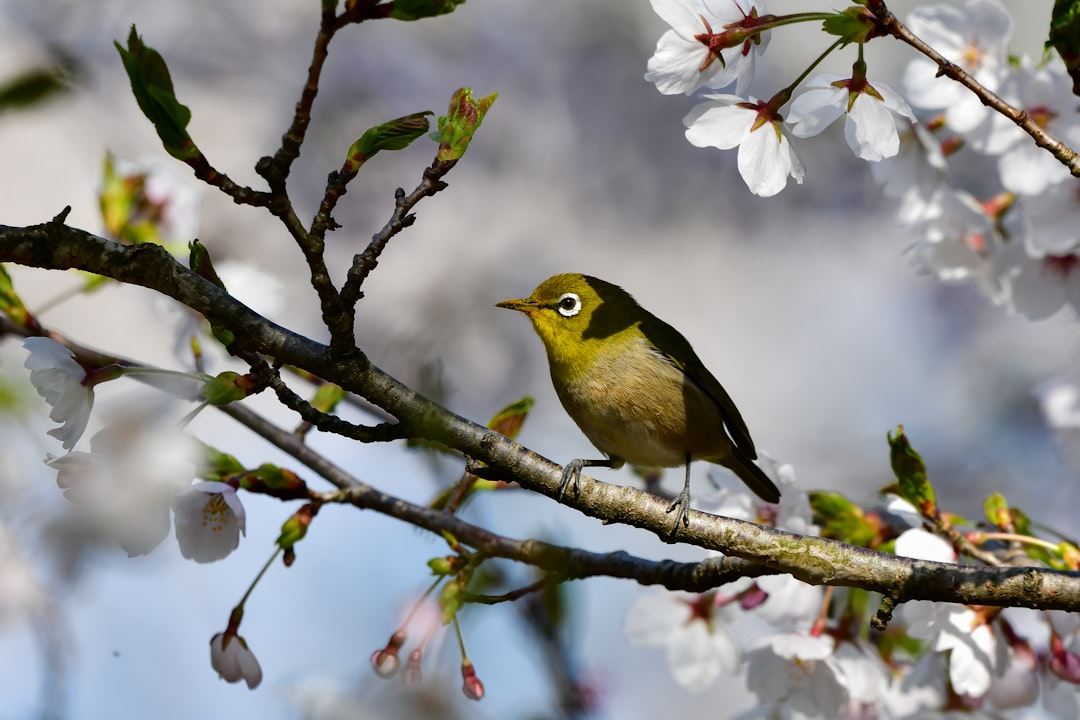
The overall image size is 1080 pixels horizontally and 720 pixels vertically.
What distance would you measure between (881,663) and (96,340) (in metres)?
4.60

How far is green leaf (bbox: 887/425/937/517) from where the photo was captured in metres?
2.08

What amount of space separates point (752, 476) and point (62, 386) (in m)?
1.77

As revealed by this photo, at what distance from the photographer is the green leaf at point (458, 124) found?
1522 millimetres

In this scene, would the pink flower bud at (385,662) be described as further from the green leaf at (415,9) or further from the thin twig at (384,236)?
the green leaf at (415,9)

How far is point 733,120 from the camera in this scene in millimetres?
1757

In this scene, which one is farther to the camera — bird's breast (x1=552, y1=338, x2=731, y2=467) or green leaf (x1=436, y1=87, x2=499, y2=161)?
bird's breast (x1=552, y1=338, x2=731, y2=467)

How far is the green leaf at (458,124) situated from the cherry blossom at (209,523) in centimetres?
89

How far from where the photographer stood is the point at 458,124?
154cm

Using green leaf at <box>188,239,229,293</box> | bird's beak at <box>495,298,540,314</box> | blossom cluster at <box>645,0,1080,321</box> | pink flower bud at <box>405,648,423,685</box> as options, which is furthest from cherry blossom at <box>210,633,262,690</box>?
blossom cluster at <box>645,0,1080,321</box>

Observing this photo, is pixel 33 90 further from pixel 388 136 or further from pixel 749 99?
pixel 749 99

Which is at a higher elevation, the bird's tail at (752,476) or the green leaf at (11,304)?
the green leaf at (11,304)

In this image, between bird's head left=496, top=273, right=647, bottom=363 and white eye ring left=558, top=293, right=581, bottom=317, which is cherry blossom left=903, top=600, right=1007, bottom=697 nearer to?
bird's head left=496, top=273, right=647, bottom=363

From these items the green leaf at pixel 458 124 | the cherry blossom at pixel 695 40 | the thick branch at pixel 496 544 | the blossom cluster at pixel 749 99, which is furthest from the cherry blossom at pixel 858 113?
the thick branch at pixel 496 544

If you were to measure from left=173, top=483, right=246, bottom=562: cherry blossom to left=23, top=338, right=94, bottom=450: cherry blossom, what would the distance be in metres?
0.37
